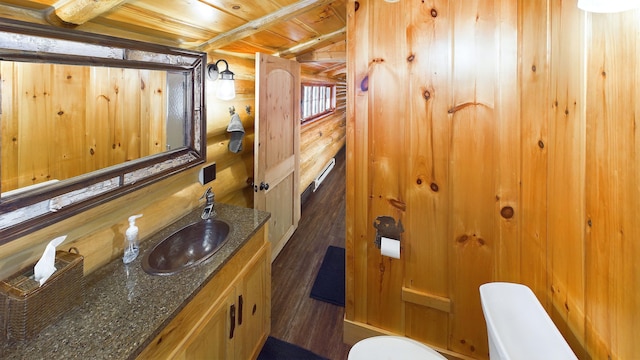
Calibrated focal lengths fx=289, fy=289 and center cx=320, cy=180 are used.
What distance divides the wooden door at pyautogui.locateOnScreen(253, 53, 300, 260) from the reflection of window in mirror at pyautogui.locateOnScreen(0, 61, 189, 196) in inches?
34.6

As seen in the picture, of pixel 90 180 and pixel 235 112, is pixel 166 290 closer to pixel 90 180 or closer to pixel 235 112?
pixel 90 180

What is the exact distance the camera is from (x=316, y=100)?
5465 mm

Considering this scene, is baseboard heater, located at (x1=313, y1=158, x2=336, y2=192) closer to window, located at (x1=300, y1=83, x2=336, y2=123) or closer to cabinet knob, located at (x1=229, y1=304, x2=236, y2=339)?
window, located at (x1=300, y1=83, x2=336, y2=123)

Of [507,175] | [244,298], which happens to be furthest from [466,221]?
[244,298]

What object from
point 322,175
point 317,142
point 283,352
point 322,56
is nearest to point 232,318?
point 283,352

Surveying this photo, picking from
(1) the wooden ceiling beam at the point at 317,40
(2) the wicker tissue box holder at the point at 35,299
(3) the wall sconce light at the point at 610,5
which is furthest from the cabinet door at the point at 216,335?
(1) the wooden ceiling beam at the point at 317,40

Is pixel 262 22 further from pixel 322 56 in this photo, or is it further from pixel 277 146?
pixel 322 56

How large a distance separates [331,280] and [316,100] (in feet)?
12.2

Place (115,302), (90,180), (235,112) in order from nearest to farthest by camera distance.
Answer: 1. (115,302)
2. (90,180)
3. (235,112)

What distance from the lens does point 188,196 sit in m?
1.83

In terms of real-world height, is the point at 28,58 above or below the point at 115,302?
above

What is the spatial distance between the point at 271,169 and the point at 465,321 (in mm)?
1876

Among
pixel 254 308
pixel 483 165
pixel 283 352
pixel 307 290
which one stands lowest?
pixel 283 352

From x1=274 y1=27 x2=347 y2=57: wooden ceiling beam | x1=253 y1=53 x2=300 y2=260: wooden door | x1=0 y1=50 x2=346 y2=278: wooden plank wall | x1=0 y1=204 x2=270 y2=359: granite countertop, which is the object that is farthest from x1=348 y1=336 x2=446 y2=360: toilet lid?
x1=274 y1=27 x2=347 y2=57: wooden ceiling beam
